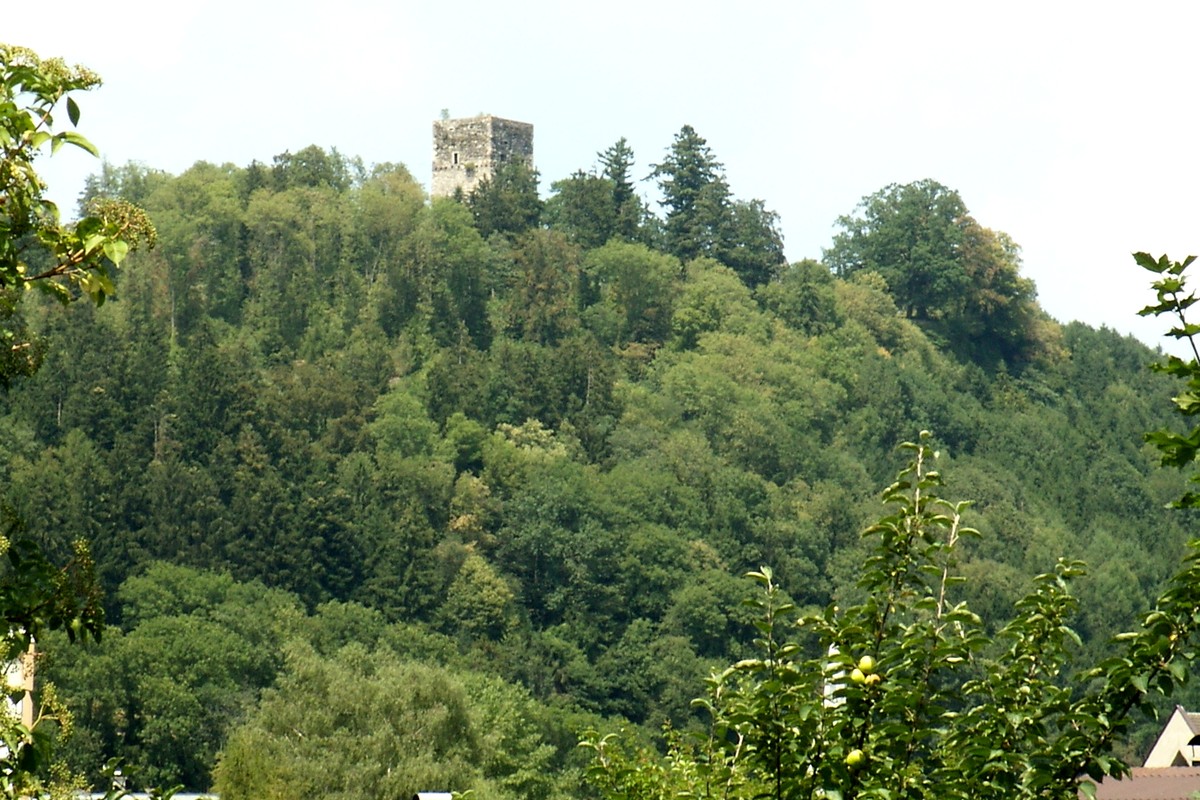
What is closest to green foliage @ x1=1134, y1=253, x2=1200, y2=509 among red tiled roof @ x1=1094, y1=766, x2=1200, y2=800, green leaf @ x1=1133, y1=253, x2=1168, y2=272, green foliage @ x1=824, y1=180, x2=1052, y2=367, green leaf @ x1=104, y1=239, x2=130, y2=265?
green leaf @ x1=1133, y1=253, x2=1168, y2=272

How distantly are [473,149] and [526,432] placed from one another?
15660 mm

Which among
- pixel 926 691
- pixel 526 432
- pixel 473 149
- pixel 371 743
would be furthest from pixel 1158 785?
pixel 473 149

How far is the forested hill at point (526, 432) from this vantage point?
8162 centimetres

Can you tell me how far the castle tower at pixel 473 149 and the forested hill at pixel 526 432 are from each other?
2.06 meters

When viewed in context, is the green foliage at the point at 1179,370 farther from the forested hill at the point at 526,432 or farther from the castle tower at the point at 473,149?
the castle tower at the point at 473,149

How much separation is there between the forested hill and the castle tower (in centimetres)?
206

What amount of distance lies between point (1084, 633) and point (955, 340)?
29.2 metres

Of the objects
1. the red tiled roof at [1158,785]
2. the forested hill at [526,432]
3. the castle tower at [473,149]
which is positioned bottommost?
the red tiled roof at [1158,785]

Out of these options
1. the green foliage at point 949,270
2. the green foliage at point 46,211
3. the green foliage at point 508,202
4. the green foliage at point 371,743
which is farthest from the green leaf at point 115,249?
the green foliage at point 949,270

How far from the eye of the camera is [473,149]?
11094 centimetres

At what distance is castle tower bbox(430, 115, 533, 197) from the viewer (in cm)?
10975

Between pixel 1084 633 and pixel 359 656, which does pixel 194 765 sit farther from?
pixel 1084 633

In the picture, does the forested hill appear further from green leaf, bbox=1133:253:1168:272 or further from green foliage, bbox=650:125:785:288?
green leaf, bbox=1133:253:1168:272

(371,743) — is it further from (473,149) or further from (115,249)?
(473,149)
